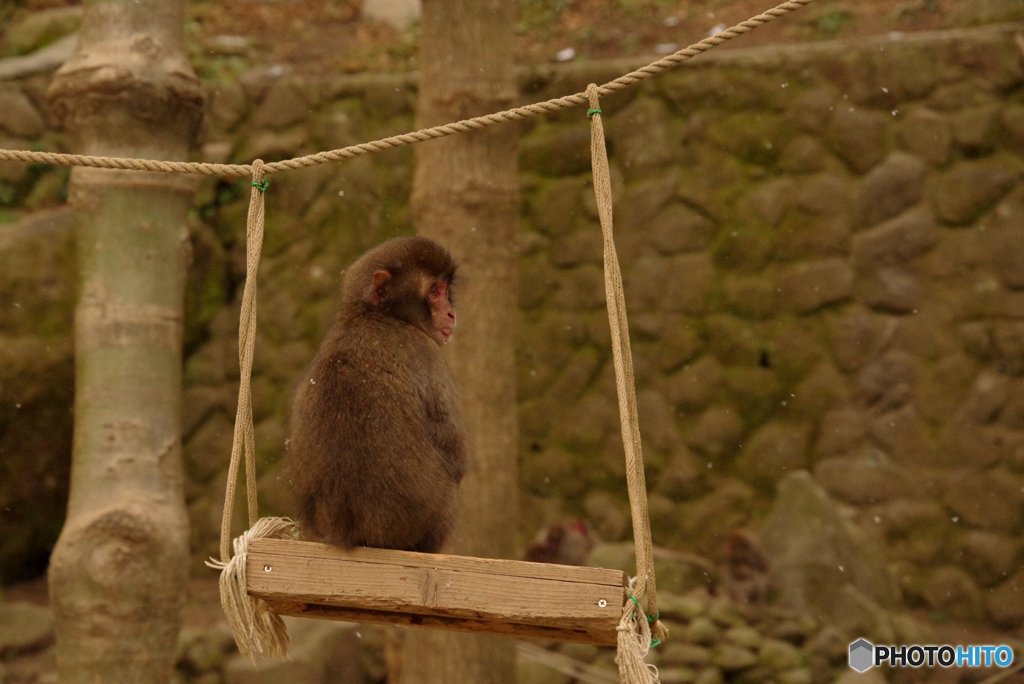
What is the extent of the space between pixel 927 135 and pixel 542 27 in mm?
2721

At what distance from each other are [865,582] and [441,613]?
3.74 meters

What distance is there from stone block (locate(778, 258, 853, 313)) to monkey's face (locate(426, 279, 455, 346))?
3.48 metres

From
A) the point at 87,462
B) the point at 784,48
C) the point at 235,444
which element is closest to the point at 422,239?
the point at 235,444

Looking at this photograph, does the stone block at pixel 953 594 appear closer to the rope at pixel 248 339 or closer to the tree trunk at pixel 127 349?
the tree trunk at pixel 127 349

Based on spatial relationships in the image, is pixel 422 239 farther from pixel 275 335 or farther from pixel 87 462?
pixel 275 335

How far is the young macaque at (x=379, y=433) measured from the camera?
2.61 m

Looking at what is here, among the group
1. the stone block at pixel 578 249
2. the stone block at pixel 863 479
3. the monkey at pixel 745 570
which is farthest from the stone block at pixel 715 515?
the stone block at pixel 578 249

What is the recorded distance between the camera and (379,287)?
298 cm

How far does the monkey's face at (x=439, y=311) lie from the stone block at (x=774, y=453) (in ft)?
11.3

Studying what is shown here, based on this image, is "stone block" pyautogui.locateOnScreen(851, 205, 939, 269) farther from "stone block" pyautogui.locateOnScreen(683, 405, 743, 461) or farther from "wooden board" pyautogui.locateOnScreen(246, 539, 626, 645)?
"wooden board" pyautogui.locateOnScreen(246, 539, 626, 645)

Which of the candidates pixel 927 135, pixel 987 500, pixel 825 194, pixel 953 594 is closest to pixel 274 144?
pixel 825 194

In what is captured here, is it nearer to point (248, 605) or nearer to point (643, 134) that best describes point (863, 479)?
point (643, 134)

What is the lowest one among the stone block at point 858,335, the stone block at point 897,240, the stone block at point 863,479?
the stone block at point 863,479

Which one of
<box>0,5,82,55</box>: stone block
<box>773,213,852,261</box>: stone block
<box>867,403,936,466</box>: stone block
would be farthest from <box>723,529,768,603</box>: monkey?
<box>0,5,82,55</box>: stone block
